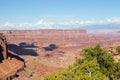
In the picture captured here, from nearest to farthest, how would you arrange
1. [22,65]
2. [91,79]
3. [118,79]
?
[91,79] < [118,79] < [22,65]

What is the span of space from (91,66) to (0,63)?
4364 centimetres

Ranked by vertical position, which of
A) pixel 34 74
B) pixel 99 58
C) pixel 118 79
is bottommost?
pixel 34 74

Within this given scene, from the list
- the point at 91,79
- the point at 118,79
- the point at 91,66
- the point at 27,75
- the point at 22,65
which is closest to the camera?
the point at 91,79

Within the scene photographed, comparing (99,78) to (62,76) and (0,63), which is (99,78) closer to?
(62,76)

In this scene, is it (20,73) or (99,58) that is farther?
(20,73)

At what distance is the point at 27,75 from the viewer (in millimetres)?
62531

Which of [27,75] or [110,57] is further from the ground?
[110,57]

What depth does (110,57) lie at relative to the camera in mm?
37500

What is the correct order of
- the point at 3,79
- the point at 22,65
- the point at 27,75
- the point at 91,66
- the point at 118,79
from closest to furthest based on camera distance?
the point at 91,66, the point at 118,79, the point at 3,79, the point at 27,75, the point at 22,65

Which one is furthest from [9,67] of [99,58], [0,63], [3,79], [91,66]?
[91,66]

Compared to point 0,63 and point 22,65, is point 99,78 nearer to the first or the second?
point 0,63

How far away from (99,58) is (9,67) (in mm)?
31805

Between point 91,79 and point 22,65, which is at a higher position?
point 91,79

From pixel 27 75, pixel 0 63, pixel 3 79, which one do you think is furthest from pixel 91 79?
pixel 0 63
